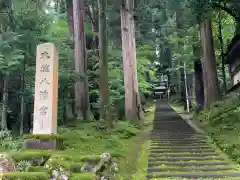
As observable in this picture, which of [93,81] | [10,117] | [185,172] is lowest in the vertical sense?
[185,172]

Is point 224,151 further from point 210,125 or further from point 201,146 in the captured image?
point 210,125

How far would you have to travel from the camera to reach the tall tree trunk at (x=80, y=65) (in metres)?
16.1

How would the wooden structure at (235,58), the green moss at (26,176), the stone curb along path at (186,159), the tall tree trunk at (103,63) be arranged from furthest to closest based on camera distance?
the wooden structure at (235,58) < the tall tree trunk at (103,63) < the stone curb along path at (186,159) < the green moss at (26,176)

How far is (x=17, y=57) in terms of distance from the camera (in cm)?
1155

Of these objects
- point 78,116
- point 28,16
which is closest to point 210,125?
point 78,116

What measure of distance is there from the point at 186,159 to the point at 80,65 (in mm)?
8362

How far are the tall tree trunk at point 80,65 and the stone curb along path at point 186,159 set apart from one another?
4106mm

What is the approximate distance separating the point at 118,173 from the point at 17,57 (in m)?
5.71

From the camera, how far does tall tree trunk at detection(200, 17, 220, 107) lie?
17.6 metres

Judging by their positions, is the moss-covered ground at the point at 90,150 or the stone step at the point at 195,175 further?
the stone step at the point at 195,175

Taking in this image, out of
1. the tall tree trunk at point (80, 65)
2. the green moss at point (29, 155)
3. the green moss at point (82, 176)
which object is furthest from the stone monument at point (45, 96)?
the tall tree trunk at point (80, 65)

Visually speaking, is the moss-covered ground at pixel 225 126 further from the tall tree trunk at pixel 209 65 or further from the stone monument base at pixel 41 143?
the stone monument base at pixel 41 143

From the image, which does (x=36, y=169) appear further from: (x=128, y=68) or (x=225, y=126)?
(x=128, y=68)

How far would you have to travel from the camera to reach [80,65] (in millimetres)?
16406
